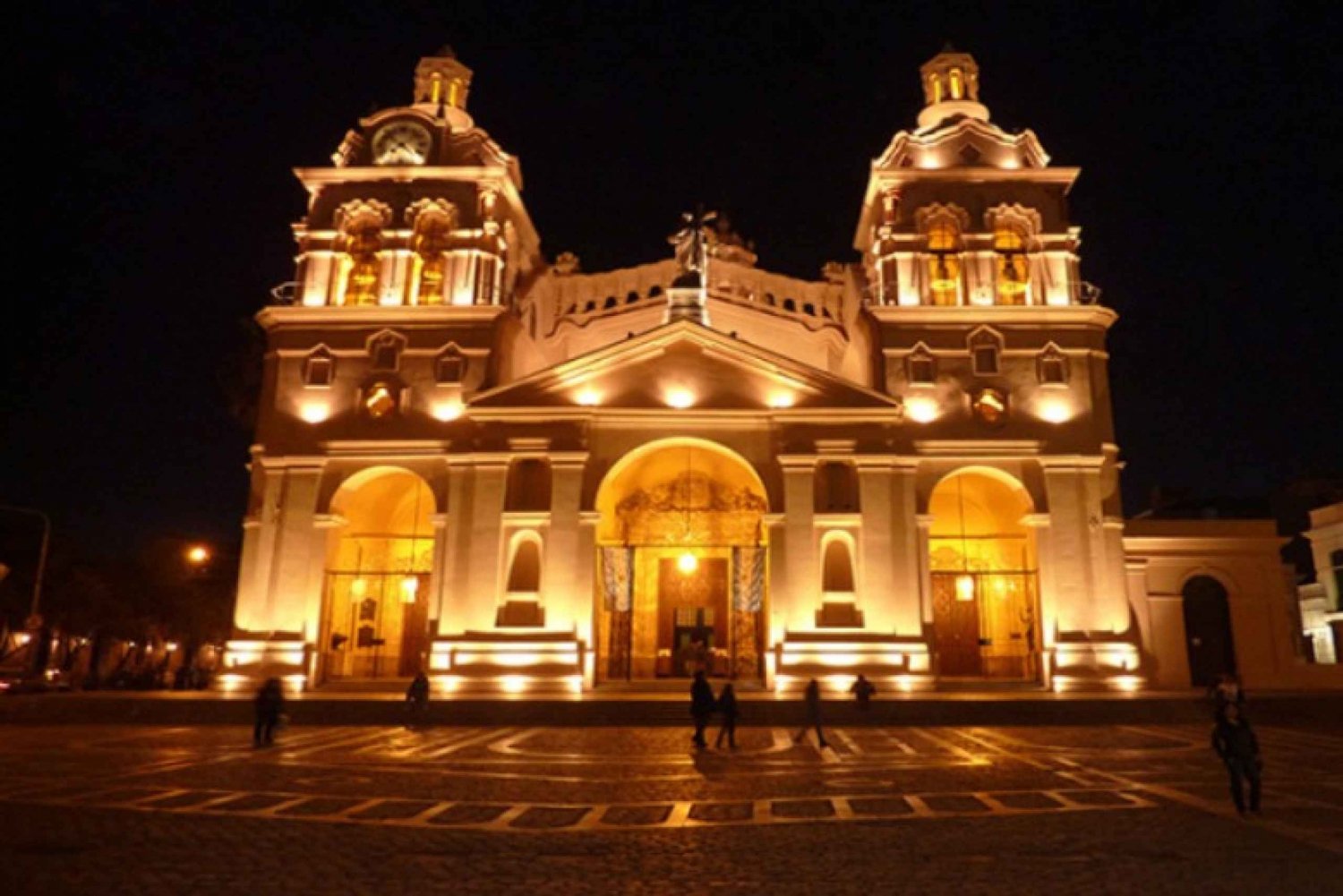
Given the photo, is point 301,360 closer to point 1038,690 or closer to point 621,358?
point 621,358

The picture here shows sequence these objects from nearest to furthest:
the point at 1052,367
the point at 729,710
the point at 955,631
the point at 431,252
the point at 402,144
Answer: the point at 729,710
the point at 1052,367
the point at 955,631
the point at 431,252
the point at 402,144

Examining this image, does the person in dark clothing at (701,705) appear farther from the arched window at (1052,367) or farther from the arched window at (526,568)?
the arched window at (1052,367)

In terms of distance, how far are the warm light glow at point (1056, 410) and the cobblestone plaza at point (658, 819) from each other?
13.8 metres

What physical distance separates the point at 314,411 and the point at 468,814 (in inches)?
894

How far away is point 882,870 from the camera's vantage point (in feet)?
26.6

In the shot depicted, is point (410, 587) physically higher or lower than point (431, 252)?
lower

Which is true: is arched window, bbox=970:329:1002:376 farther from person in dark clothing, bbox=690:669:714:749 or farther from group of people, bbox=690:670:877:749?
person in dark clothing, bbox=690:669:714:749

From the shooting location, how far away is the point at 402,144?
33844 mm

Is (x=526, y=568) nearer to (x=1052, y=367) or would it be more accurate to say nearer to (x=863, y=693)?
(x=863, y=693)

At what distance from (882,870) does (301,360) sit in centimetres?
2748

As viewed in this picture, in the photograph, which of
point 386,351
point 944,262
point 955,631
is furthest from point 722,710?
point 944,262

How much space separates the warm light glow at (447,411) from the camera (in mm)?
30859

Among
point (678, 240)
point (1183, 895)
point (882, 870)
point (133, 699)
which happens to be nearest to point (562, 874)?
point (882, 870)

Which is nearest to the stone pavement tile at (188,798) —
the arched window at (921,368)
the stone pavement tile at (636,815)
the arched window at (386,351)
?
the stone pavement tile at (636,815)
